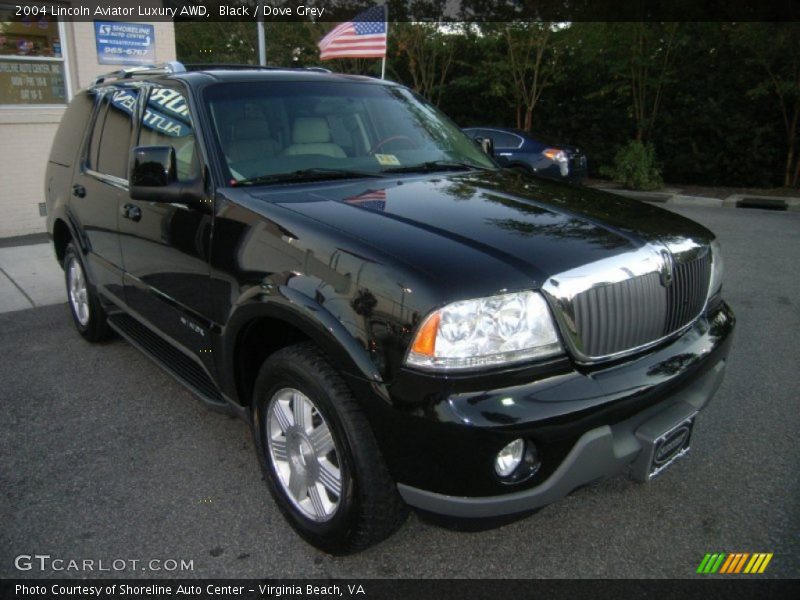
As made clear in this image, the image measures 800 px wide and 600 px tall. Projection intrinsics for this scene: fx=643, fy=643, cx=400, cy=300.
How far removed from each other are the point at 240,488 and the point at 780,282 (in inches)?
223

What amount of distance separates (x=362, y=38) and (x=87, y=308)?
7484mm

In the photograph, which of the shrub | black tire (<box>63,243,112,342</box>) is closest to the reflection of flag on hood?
black tire (<box>63,243,112,342</box>)

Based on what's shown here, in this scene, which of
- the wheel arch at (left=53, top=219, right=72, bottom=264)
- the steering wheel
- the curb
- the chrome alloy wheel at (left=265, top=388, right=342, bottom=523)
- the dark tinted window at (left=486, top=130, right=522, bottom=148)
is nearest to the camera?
the chrome alloy wheel at (left=265, top=388, right=342, bottom=523)

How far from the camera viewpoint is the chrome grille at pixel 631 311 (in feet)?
6.98

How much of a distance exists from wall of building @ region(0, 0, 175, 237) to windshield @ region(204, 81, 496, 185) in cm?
653

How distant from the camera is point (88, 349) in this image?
15.1 feet

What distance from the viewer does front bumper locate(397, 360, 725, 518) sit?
2.01m

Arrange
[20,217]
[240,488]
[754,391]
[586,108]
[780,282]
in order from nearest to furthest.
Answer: [240,488]
[754,391]
[780,282]
[20,217]
[586,108]

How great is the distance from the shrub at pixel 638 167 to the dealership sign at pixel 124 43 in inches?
392

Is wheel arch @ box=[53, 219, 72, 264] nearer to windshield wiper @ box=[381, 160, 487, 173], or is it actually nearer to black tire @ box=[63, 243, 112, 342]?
black tire @ box=[63, 243, 112, 342]

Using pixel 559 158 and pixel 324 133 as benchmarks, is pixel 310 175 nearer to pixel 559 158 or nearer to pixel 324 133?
pixel 324 133

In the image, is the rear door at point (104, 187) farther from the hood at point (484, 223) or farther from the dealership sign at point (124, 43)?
the dealership sign at point (124, 43)
